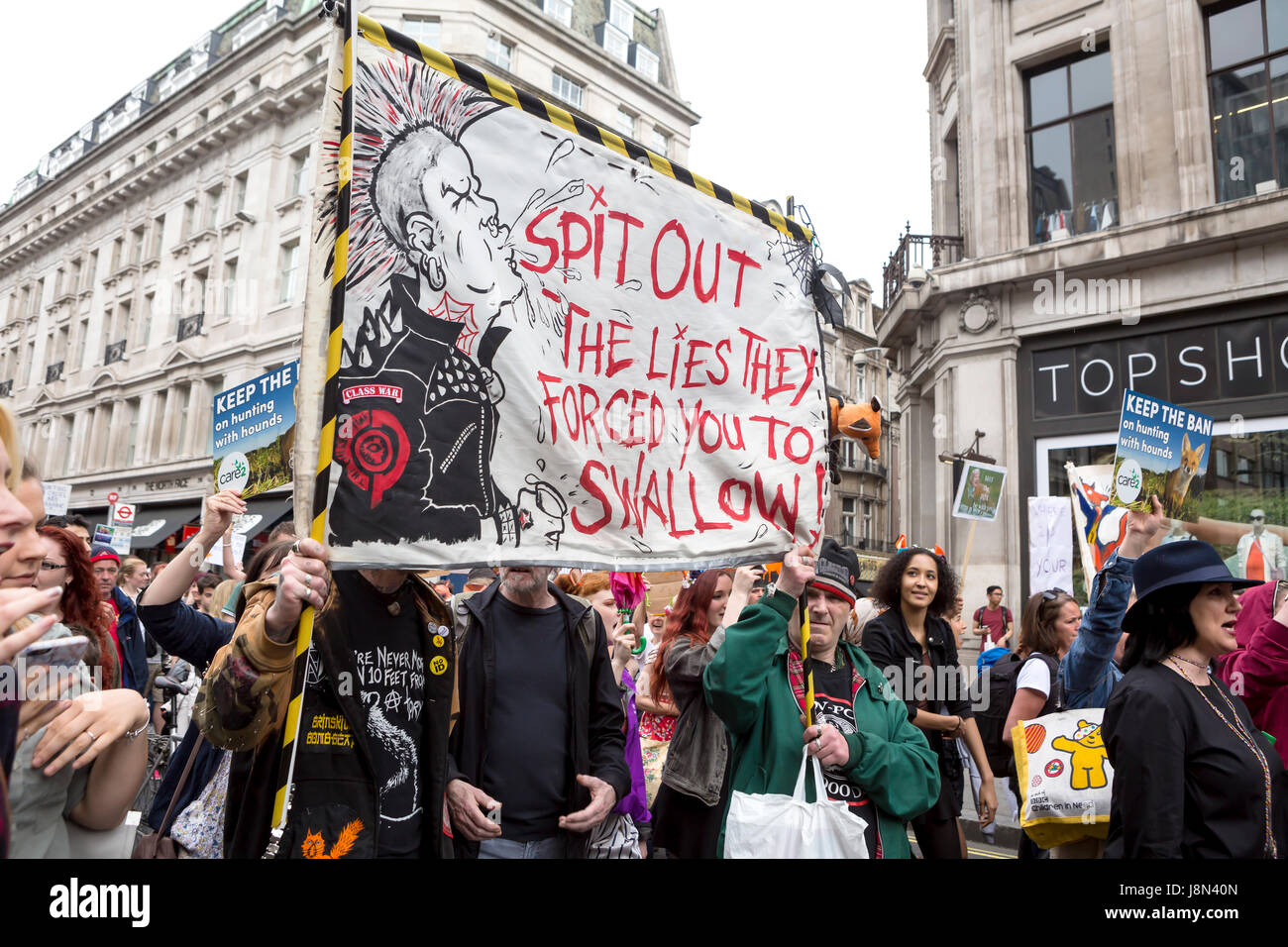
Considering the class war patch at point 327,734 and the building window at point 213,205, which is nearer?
the class war patch at point 327,734

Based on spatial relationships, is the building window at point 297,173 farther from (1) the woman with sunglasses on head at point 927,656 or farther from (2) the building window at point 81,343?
(1) the woman with sunglasses on head at point 927,656

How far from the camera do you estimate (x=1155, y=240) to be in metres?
13.5

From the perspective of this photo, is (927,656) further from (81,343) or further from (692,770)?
(81,343)

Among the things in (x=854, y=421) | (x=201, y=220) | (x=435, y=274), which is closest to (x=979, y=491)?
(x=854, y=421)

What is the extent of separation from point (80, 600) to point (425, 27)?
28871mm

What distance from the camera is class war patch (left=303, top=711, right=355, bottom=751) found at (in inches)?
98.3

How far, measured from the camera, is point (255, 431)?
4719mm

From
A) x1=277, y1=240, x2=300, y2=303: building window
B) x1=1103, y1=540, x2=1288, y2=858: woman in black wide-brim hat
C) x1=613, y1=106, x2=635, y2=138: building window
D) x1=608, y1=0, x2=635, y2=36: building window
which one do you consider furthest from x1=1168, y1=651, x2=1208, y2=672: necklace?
x1=608, y1=0, x2=635, y2=36: building window

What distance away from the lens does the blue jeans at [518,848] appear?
3002 mm

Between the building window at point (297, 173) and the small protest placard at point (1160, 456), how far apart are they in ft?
92.7

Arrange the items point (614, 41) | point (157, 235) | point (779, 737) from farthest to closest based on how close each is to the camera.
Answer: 1. point (614, 41)
2. point (157, 235)
3. point (779, 737)

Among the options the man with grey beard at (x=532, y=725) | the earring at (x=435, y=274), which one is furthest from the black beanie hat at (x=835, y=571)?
the earring at (x=435, y=274)

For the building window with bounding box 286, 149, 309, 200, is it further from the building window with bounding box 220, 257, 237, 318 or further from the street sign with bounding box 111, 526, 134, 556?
the street sign with bounding box 111, 526, 134, 556

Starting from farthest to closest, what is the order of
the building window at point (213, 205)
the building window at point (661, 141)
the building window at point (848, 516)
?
the building window at point (848, 516) → the building window at point (661, 141) → the building window at point (213, 205)
